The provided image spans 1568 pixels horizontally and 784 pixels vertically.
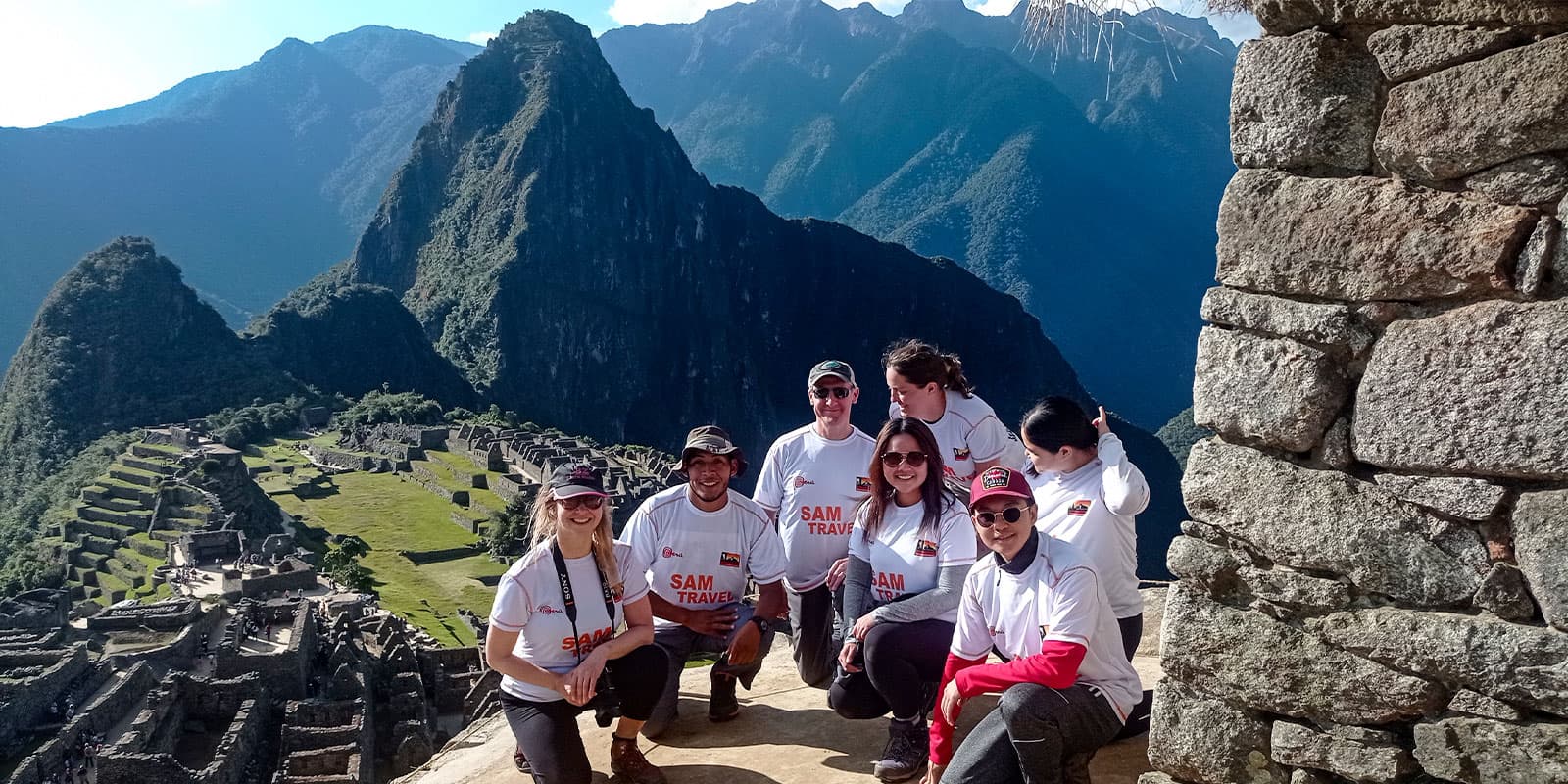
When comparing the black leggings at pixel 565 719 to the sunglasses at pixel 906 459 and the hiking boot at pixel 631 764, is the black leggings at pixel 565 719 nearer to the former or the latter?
the hiking boot at pixel 631 764

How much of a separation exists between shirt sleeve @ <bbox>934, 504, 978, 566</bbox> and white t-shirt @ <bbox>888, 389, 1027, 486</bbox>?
0.80 m

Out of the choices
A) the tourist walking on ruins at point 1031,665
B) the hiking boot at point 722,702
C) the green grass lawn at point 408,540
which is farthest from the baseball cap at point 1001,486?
the green grass lawn at point 408,540

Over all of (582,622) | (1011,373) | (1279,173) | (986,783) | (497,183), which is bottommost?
(1011,373)

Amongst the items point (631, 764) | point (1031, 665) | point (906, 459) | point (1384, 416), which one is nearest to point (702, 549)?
point (631, 764)

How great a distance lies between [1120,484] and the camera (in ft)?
12.3

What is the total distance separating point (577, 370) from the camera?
9638 centimetres

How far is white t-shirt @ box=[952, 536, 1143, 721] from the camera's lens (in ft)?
10.9

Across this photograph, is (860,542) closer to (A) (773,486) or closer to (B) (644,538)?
(A) (773,486)

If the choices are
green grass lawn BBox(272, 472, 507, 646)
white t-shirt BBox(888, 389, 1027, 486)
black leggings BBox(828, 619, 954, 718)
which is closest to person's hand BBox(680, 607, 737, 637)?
black leggings BBox(828, 619, 954, 718)

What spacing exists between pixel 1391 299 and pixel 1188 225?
138m

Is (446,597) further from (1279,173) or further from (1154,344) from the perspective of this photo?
(1154,344)

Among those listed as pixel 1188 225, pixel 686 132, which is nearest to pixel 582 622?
pixel 1188 225

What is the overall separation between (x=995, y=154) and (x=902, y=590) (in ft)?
453

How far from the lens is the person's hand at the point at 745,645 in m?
4.66
